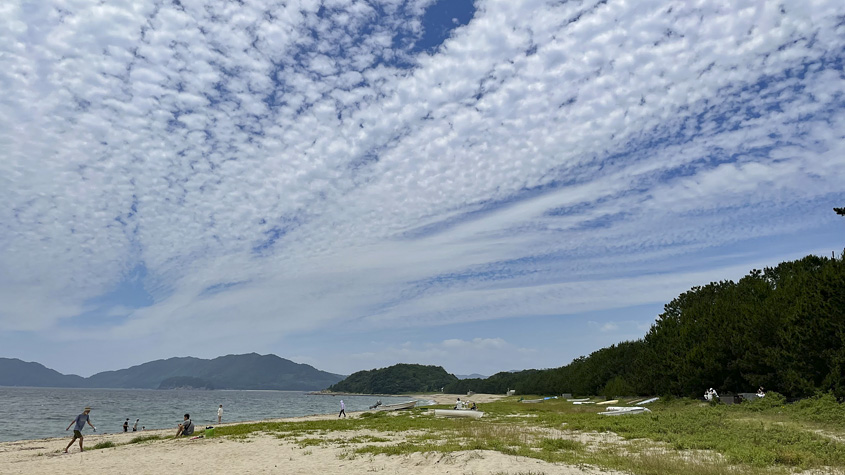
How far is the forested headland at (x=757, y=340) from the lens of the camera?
32.6m

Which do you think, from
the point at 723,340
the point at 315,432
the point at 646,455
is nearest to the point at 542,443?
the point at 646,455

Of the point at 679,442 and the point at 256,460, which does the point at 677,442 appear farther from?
the point at 256,460

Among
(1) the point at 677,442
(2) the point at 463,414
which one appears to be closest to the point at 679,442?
(1) the point at 677,442

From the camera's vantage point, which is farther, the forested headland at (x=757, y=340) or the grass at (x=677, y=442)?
the forested headland at (x=757, y=340)

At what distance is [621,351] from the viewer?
284 ft

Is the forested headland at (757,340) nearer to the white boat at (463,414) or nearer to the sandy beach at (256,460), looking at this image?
the white boat at (463,414)

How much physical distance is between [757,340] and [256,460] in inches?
1579

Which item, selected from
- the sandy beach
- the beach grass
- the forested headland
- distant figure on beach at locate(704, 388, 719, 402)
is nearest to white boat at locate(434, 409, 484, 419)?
the beach grass

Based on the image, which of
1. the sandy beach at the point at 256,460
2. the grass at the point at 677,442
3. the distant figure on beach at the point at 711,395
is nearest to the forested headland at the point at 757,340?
the distant figure on beach at the point at 711,395

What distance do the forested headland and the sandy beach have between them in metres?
28.1

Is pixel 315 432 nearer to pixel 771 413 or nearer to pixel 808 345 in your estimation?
pixel 771 413

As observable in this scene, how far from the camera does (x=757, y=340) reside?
40969 mm

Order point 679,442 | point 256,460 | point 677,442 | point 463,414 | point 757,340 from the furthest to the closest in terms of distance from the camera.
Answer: point 463,414
point 757,340
point 256,460
point 677,442
point 679,442

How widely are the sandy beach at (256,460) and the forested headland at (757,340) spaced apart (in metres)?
28.1
